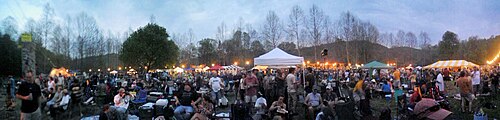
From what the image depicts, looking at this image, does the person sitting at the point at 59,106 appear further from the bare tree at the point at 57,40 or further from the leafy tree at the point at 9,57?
the bare tree at the point at 57,40

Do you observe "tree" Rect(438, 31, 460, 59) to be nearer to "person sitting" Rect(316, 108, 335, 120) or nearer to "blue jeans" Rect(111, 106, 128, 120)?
"person sitting" Rect(316, 108, 335, 120)

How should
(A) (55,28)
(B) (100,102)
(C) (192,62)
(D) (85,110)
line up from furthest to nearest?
(C) (192,62), (A) (55,28), (B) (100,102), (D) (85,110)

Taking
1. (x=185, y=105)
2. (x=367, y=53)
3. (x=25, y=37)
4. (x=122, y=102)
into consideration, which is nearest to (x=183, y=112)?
(x=185, y=105)

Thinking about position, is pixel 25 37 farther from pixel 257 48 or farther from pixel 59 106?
pixel 257 48

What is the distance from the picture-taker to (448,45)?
56719 mm

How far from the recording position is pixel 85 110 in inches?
426

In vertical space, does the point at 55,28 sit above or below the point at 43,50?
above

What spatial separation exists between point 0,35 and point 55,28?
565cm

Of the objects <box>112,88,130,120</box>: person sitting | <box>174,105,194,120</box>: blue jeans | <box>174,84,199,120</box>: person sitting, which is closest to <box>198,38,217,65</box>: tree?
<box>112,88,130,120</box>: person sitting

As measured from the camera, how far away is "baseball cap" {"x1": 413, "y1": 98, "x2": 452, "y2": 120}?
93.0 inches

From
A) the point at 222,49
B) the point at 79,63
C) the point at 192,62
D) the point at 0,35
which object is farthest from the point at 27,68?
the point at 192,62

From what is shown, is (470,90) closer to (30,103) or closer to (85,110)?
(30,103)

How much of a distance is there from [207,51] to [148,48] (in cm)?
2720

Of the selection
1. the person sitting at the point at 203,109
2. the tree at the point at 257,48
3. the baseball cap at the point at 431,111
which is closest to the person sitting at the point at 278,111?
the person sitting at the point at 203,109
